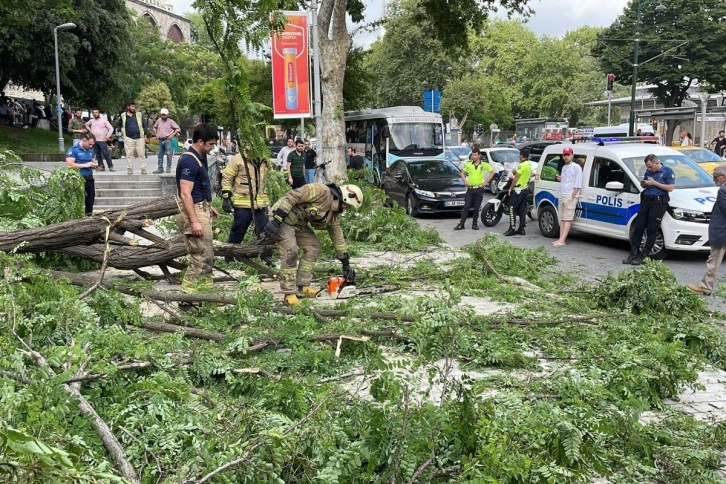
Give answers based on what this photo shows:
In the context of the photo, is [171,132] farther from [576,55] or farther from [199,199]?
[576,55]

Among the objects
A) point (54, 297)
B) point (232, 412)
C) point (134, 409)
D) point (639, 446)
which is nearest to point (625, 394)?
point (639, 446)

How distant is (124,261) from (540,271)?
220 inches

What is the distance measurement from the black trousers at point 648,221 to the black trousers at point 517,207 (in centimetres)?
337

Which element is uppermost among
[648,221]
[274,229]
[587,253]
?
[274,229]

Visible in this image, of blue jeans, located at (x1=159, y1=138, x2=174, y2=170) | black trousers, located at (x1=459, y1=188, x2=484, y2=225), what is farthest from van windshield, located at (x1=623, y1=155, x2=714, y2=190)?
blue jeans, located at (x1=159, y1=138, x2=174, y2=170)

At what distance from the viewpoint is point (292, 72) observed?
55.9 ft

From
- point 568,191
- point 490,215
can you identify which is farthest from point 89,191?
point 568,191

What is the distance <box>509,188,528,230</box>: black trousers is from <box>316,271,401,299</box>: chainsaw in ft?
21.1

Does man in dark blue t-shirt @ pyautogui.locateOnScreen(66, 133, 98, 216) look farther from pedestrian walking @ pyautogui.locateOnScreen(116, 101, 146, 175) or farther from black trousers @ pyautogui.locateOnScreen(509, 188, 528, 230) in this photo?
black trousers @ pyautogui.locateOnScreen(509, 188, 528, 230)

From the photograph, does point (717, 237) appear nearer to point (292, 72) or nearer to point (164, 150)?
point (292, 72)

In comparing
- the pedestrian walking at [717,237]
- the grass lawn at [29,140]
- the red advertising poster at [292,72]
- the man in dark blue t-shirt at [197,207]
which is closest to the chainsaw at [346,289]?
the man in dark blue t-shirt at [197,207]

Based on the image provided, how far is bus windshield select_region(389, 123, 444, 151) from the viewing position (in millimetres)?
24094

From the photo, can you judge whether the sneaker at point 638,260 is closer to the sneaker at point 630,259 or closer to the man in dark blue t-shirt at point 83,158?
the sneaker at point 630,259

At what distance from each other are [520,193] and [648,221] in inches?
142
